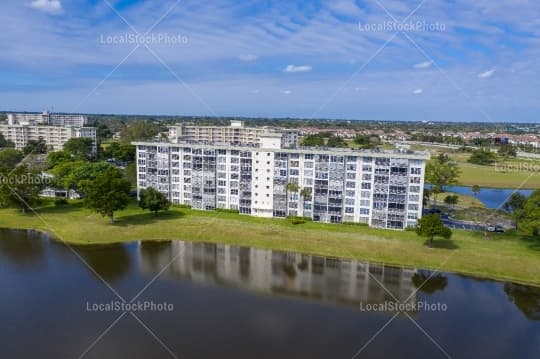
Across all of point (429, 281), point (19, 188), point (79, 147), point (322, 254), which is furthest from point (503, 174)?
point (79, 147)

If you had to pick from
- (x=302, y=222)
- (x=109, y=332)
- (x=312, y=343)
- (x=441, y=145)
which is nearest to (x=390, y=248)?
(x=302, y=222)

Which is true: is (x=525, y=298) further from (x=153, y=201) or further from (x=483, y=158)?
(x=483, y=158)

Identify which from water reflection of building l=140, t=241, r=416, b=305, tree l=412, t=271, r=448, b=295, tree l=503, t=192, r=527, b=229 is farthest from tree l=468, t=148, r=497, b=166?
water reflection of building l=140, t=241, r=416, b=305

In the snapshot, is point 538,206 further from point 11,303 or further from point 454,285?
point 11,303

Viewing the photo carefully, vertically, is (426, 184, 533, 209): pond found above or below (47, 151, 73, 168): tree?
below

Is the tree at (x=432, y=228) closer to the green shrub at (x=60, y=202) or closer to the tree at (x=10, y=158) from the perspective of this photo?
the green shrub at (x=60, y=202)

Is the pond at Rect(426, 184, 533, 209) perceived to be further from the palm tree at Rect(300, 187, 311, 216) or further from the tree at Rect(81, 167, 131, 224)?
the tree at Rect(81, 167, 131, 224)
